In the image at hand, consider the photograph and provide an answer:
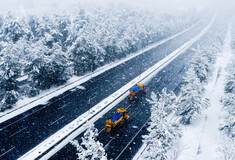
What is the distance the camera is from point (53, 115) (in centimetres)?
2273

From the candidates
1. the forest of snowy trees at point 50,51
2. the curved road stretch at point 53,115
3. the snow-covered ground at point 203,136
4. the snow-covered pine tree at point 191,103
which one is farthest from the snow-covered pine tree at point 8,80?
the snow-covered pine tree at point 191,103

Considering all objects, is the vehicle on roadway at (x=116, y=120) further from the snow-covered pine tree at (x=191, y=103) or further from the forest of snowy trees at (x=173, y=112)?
the snow-covered pine tree at (x=191, y=103)

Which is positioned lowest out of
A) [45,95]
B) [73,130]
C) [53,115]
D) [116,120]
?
[73,130]

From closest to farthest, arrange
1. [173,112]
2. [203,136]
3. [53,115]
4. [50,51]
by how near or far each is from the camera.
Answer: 1. [203,136]
2. [53,115]
3. [173,112]
4. [50,51]

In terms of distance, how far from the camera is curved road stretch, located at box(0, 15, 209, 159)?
17672 mm

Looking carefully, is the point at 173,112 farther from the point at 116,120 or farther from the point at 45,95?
the point at 45,95

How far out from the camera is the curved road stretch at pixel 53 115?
17672mm

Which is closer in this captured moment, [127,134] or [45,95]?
[127,134]

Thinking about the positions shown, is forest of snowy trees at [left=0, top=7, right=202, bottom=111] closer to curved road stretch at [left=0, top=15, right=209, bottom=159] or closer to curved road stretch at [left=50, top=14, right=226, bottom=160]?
curved road stretch at [left=0, top=15, right=209, bottom=159]

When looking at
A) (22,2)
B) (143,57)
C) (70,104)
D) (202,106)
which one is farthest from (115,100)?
(22,2)

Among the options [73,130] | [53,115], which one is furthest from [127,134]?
[53,115]

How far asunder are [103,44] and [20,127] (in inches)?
1108

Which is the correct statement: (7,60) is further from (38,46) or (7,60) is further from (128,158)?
(128,158)

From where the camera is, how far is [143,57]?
52625mm
